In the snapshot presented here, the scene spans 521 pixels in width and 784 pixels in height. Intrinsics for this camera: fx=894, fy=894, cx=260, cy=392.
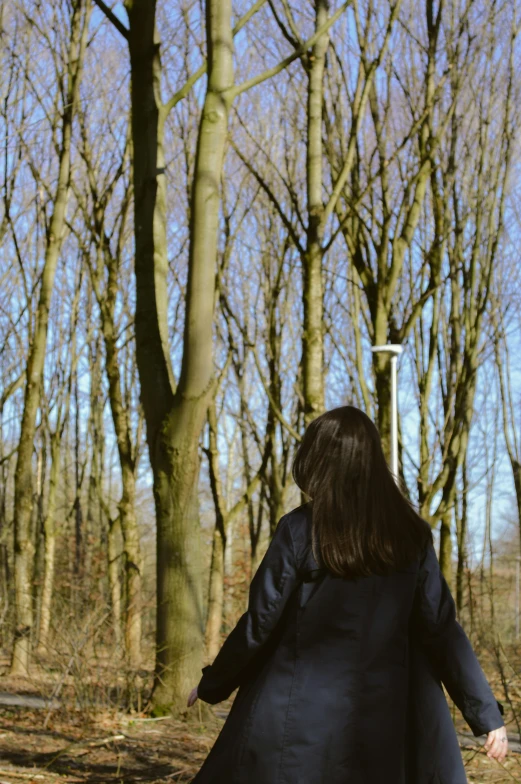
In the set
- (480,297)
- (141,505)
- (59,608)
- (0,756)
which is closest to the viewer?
(0,756)

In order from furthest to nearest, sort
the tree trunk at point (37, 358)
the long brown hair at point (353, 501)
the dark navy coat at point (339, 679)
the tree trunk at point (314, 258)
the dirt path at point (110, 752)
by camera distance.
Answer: the tree trunk at point (37, 358), the tree trunk at point (314, 258), the dirt path at point (110, 752), the long brown hair at point (353, 501), the dark navy coat at point (339, 679)

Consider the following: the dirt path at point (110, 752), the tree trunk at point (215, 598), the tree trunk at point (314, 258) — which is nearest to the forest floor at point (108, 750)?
the dirt path at point (110, 752)

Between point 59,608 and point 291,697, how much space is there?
14.3 feet

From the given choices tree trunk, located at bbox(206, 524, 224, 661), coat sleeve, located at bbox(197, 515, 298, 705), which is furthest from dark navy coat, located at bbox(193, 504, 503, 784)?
tree trunk, located at bbox(206, 524, 224, 661)

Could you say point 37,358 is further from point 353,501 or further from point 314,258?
point 353,501

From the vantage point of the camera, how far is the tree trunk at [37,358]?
9.55 meters

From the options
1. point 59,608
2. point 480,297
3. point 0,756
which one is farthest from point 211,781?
point 480,297

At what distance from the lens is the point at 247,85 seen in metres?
6.00

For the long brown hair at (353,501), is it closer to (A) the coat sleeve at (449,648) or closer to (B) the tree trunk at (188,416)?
(A) the coat sleeve at (449,648)

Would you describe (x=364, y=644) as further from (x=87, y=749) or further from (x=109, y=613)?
(x=109, y=613)

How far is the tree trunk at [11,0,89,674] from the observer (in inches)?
376

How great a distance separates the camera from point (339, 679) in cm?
241

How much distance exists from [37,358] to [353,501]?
26.0ft

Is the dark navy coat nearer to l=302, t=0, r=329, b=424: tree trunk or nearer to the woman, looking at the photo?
the woman
